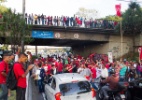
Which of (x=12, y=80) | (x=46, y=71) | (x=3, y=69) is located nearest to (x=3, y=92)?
(x=3, y=69)

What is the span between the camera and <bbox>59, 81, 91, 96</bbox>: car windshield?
9039 mm

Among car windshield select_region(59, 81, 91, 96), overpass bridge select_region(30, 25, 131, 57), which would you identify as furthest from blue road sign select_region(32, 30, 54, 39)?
car windshield select_region(59, 81, 91, 96)

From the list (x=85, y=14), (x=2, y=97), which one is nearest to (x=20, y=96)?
(x=2, y=97)

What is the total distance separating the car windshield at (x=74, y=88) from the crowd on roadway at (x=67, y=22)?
2338 cm

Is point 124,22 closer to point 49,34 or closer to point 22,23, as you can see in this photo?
point 49,34

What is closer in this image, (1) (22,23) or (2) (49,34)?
(1) (22,23)

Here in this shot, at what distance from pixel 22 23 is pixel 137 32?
2084 cm

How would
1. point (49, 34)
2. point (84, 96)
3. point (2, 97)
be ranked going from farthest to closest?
point (49, 34) → point (84, 96) → point (2, 97)

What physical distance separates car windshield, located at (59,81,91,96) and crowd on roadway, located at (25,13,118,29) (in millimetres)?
23383

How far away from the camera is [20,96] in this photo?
7.78 metres

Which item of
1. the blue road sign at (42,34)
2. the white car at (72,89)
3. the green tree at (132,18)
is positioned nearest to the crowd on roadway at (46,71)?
the white car at (72,89)

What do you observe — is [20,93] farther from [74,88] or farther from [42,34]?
[42,34]

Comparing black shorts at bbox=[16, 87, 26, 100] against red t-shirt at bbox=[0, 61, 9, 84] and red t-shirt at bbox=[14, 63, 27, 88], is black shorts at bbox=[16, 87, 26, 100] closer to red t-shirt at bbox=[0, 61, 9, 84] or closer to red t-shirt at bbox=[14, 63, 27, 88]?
red t-shirt at bbox=[14, 63, 27, 88]

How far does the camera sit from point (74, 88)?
30.0 ft
